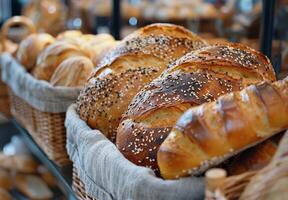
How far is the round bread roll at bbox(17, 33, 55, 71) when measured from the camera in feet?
5.42

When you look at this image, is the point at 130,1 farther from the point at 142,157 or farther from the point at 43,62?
the point at 142,157

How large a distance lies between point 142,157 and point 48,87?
0.61 metres

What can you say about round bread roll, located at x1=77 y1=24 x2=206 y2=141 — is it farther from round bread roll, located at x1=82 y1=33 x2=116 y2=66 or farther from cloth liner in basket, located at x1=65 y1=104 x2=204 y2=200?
round bread roll, located at x1=82 y1=33 x2=116 y2=66

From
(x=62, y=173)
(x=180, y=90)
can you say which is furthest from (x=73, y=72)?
(x=180, y=90)

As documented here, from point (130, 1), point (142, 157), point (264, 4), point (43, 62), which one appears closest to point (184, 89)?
point (142, 157)

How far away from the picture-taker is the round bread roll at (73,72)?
1350 millimetres

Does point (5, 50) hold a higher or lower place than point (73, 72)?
lower

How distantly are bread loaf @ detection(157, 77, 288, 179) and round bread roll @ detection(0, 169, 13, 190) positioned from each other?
1.29 m

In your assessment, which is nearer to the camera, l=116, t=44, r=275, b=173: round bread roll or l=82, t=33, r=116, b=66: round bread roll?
l=116, t=44, r=275, b=173: round bread roll

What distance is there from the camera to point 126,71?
1.09 meters

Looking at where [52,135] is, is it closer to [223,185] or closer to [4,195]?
[4,195]

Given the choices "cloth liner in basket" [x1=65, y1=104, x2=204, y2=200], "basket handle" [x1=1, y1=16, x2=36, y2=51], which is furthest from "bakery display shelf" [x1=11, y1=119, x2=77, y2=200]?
"basket handle" [x1=1, y1=16, x2=36, y2=51]

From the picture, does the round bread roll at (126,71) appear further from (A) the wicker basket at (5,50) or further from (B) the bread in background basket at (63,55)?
(A) the wicker basket at (5,50)

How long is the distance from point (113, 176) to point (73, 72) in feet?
2.11
